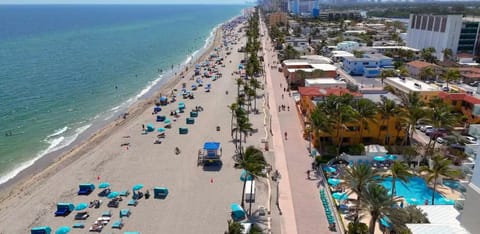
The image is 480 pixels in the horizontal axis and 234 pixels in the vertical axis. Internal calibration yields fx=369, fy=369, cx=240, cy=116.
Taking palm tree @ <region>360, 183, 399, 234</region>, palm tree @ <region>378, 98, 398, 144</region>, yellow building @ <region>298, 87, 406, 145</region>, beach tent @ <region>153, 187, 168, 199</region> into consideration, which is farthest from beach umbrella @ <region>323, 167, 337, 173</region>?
beach tent @ <region>153, 187, 168, 199</region>

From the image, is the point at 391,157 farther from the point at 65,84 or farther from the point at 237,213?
the point at 65,84

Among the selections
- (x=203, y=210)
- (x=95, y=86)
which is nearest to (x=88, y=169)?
(x=203, y=210)

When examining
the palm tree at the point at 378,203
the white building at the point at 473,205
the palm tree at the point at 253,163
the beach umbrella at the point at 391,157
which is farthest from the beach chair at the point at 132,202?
the beach umbrella at the point at 391,157

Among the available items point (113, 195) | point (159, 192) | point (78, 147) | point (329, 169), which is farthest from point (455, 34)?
point (113, 195)

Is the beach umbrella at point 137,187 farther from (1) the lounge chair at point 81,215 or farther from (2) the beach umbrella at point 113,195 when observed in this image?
(1) the lounge chair at point 81,215

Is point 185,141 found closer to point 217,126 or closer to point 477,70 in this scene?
point 217,126

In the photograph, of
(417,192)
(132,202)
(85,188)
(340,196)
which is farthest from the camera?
(85,188)
